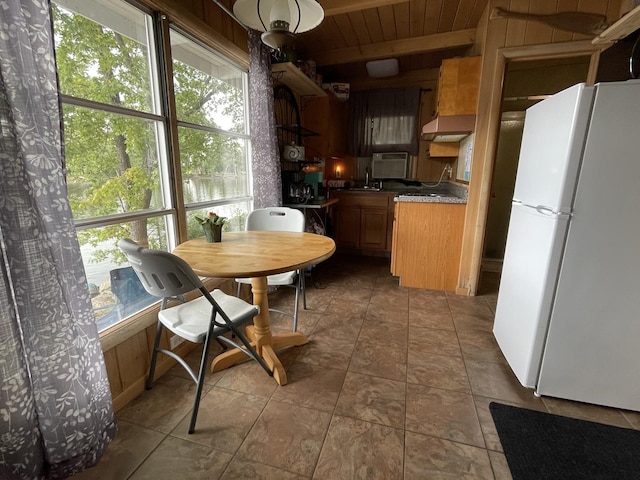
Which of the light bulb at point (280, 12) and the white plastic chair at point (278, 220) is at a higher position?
the light bulb at point (280, 12)

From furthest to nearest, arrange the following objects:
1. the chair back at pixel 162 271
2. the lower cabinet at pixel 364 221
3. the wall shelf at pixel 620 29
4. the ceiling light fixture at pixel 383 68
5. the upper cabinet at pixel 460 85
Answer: the lower cabinet at pixel 364 221 → the ceiling light fixture at pixel 383 68 → the upper cabinet at pixel 460 85 → the wall shelf at pixel 620 29 → the chair back at pixel 162 271

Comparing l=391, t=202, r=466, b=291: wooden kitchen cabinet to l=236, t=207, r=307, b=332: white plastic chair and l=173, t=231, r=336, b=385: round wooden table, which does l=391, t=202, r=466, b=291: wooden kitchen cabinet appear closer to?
l=236, t=207, r=307, b=332: white plastic chair

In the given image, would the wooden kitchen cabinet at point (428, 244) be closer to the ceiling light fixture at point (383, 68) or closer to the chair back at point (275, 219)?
the chair back at point (275, 219)

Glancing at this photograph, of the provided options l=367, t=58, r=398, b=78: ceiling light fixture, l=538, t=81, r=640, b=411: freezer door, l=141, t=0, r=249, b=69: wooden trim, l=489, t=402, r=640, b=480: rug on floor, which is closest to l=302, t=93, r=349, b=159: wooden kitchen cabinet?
l=367, t=58, r=398, b=78: ceiling light fixture

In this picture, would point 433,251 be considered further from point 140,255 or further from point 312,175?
point 140,255

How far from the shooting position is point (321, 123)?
3.59 m

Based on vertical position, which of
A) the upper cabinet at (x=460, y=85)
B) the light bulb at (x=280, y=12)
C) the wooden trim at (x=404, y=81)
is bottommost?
the light bulb at (x=280, y=12)

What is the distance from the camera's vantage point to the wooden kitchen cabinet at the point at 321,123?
3582 mm

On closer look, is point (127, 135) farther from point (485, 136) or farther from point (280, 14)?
point (485, 136)

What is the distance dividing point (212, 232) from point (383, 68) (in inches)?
121

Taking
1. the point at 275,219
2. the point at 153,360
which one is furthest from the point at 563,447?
the point at 275,219

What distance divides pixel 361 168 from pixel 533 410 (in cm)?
360

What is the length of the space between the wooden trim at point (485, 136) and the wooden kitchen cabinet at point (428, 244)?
82 mm

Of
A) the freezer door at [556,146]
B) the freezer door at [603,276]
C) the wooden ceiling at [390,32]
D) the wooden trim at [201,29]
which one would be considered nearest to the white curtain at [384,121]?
the wooden ceiling at [390,32]
